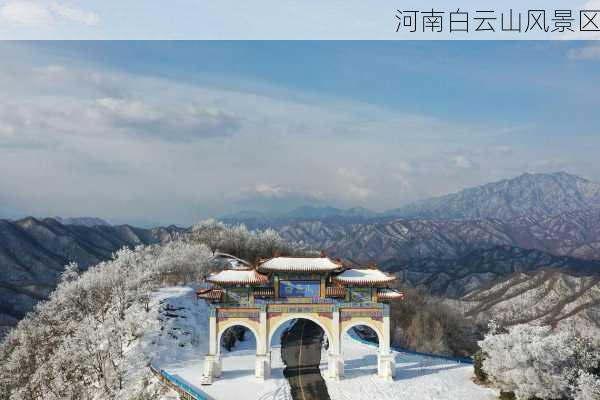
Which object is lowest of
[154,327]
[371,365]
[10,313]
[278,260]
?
[10,313]

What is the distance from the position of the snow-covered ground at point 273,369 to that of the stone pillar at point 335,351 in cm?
59

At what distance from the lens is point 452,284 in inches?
6058

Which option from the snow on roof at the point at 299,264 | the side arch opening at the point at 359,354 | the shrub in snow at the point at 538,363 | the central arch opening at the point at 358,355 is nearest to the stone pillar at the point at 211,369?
the snow on roof at the point at 299,264

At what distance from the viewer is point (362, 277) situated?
28.5 metres

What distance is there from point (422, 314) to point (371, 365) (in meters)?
30.9

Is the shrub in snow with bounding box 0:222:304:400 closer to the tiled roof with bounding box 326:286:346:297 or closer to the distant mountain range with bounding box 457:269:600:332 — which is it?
the tiled roof with bounding box 326:286:346:297

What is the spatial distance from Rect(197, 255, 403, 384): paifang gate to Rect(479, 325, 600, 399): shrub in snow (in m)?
5.91

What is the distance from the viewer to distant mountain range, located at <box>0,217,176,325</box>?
3362 inches

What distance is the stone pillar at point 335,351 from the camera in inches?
1092

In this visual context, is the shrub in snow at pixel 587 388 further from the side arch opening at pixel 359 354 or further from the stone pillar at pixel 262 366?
the stone pillar at pixel 262 366

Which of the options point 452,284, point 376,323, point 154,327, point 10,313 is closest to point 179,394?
point 154,327

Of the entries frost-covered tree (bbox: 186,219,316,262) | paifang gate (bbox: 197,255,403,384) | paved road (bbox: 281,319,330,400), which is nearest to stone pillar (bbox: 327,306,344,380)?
paifang gate (bbox: 197,255,403,384)

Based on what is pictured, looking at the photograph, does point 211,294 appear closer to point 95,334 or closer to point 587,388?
point 95,334

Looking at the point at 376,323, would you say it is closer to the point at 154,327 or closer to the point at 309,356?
the point at 309,356
